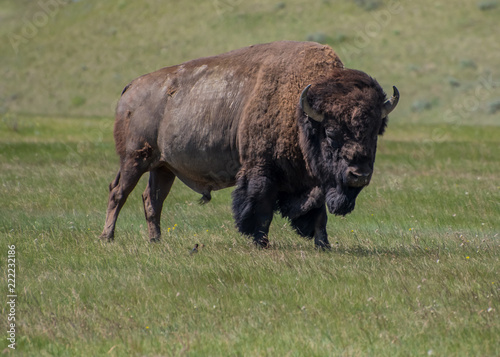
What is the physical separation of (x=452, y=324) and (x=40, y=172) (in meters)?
11.1

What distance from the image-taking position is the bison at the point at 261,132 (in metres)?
7.24

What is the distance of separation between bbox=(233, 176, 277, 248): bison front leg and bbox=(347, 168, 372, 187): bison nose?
1017mm

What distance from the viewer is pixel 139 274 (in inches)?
254

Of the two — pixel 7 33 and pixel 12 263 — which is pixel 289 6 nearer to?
pixel 7 33

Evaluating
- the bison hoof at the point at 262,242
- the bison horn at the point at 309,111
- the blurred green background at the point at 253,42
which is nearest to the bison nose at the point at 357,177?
the bison horn at the point at 309,111

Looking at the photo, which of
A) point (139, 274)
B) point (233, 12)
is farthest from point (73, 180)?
point (233, 12)

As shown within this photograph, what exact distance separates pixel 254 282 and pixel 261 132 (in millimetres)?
2122

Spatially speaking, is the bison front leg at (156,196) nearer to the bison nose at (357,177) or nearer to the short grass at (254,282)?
the short grass at (254,282)

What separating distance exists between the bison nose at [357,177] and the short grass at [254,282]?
71 cm

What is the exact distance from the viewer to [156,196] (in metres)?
9.40

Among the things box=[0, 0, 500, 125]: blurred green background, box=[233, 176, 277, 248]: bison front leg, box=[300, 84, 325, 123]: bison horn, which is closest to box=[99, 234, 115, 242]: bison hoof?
box=[233, 176, 277, 248]: bison front leg

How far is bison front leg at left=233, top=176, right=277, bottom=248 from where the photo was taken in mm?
7691

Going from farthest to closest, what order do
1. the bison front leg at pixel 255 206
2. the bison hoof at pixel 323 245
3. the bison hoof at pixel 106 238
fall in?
the bison hoof at pixel 106 238 < the bison hoof at pixel 323 245 < the bison front leg at pixel 255 206

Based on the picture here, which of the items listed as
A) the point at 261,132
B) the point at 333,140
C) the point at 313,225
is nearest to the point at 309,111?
the point at 333,140
